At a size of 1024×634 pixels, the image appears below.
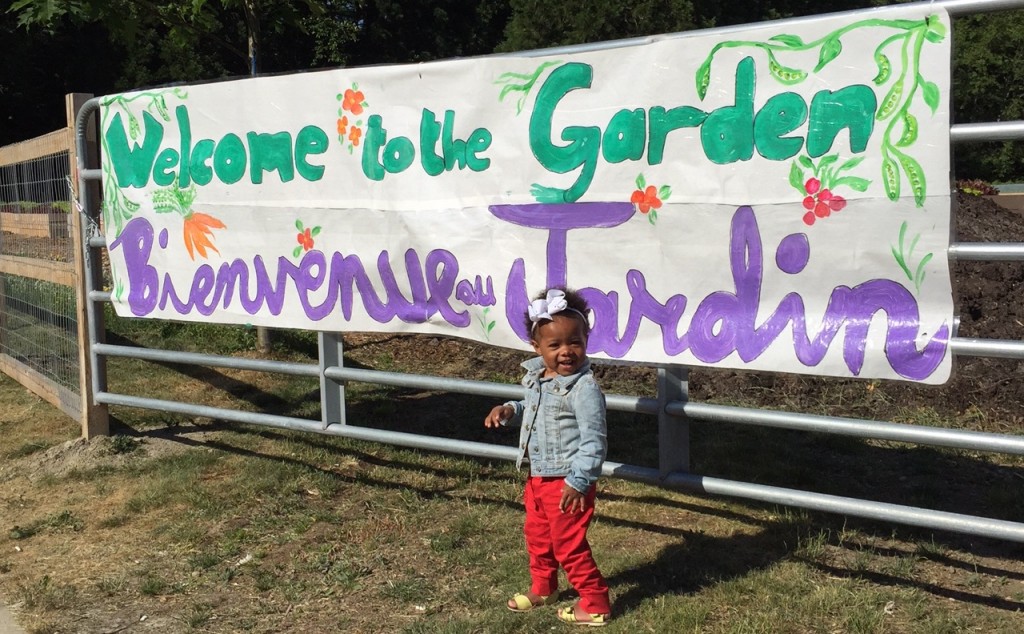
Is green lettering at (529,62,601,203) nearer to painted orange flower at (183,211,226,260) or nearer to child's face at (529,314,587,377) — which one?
child's face at (529,314,587,377)

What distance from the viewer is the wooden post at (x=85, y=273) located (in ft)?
18.7

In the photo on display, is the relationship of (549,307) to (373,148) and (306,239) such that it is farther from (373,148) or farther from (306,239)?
(306,239)

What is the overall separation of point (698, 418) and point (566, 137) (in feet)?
4.30

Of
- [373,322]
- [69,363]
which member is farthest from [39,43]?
[373,322]

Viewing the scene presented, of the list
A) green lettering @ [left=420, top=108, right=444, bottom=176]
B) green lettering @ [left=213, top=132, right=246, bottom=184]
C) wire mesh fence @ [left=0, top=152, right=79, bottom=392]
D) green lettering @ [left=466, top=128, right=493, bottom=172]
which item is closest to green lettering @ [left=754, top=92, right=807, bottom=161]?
green lettering @ [left=466, top=128, right=493, bottom=172]

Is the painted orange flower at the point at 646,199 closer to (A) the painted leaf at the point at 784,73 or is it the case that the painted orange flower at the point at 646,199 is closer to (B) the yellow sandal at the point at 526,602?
(A) the painted leaf at the point at 784,73

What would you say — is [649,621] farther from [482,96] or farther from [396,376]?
[482,96]

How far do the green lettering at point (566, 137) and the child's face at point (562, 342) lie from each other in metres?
0.64

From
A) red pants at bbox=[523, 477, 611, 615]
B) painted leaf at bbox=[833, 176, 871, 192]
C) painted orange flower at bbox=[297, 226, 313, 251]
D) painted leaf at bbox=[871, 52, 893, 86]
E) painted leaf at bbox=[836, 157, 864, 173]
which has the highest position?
painted leaf at bbox=[871, 52, 893, 86]

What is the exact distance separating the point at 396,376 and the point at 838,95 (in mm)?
2312

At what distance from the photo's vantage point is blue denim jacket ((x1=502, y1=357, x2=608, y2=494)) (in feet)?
11.0

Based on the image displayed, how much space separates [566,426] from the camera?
3461 millimetres

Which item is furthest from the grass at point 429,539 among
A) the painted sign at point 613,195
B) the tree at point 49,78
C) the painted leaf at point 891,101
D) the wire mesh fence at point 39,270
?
the tree at point 49,78

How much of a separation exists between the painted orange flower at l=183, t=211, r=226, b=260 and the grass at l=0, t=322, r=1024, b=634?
124 cm
